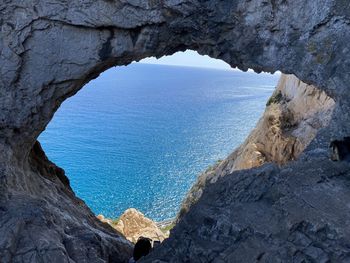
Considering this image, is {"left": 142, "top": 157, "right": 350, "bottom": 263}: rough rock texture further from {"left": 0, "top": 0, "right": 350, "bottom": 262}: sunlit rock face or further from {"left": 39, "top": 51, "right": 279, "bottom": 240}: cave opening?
{"left": 39, "top": 51, "right": 279, "bottom": 240}: cave opening

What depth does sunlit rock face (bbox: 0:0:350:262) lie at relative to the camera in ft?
25.5

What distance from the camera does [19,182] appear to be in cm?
1141

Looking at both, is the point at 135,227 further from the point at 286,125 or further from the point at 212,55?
the point at 212,55

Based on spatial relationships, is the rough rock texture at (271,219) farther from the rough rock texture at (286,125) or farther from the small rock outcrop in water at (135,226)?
the small rock outcrop in water at (135,226)

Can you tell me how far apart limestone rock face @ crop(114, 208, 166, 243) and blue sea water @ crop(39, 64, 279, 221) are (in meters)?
12.7

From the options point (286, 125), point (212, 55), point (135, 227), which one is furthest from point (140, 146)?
point (212, 55)

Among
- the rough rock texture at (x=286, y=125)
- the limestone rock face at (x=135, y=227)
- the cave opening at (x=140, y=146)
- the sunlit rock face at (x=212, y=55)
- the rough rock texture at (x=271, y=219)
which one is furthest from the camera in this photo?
the cave opening at (x=140, y=146)

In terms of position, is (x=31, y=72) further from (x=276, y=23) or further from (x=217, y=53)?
(x=276, y=23)

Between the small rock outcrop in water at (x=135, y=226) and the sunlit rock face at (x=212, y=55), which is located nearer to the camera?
the sunlit rock face at (x=212, y=55)

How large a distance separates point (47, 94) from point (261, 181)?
6.38 metres

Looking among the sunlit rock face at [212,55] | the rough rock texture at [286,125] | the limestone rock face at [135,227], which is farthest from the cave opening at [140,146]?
the sunlit rock face at [212,55]

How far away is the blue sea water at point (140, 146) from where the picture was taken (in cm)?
4147

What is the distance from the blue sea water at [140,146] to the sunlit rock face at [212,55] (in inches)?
1069

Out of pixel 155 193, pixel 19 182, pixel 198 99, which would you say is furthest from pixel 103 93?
pixel 19 182
